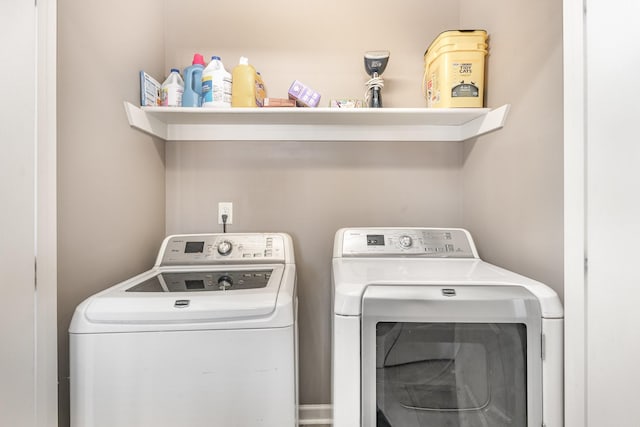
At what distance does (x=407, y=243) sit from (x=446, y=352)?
642 mm

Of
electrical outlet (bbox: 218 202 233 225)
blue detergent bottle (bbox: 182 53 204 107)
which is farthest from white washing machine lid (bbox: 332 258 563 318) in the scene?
blue detergent bottle (bbox: 182 53 204 107)

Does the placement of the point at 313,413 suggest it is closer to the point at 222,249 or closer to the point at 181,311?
the point at 222,249

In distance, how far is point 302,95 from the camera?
67.8 inches

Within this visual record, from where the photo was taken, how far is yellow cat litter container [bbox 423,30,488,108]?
1.60 meters

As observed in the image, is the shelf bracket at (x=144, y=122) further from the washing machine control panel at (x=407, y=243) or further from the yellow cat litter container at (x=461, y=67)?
the yellow cat litter container at (x=461, y=67)

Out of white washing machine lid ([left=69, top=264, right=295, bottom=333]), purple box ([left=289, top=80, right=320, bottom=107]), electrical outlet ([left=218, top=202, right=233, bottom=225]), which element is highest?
purple box ([left=289, top=80, right=320, bottom=107])

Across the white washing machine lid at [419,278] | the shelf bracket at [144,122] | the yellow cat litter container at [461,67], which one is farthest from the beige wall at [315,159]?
the white washing machine lid at [419,278]

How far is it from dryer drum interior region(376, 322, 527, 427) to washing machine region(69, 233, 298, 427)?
1.10 ft

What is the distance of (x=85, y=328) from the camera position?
3.39 ft

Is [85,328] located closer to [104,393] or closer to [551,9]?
[104,393]

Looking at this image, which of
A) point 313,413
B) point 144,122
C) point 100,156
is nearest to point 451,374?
point 313,413

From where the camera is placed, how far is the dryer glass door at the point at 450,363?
1056mm

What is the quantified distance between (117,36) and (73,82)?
41cm

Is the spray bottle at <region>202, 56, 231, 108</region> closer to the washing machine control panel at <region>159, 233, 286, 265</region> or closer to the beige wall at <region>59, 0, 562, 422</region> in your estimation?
the beige wall at <region>59, 0, 562, 422</region>
